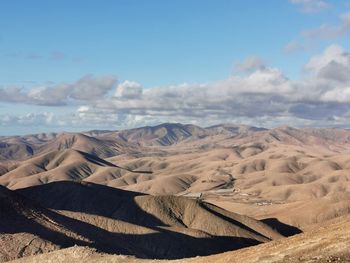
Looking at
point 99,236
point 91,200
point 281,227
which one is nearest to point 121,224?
point 99,236

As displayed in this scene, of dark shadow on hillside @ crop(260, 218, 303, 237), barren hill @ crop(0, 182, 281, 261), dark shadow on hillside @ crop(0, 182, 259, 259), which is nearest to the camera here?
dark shadow on hillside @ crop(0, 182, 259, 259)

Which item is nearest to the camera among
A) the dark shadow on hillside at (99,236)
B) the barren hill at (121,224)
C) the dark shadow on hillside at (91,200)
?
the dark shadow on hillside at (99,236)

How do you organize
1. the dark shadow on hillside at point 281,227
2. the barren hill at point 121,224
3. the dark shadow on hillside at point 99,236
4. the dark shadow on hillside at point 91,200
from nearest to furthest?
the dark shadow on hillside at point 99,236
the barren hill at point 121,224
the dark shadow on hillside at point 91,200
the dark shadow on hillside at point 281,227

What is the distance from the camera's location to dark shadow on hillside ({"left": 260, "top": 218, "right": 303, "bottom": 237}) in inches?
6814

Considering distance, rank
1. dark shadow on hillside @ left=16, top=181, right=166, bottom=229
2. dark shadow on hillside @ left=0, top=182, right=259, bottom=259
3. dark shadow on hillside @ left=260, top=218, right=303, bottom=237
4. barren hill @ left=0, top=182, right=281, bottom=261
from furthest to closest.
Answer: dark shadow on hillside @ left=260, top=218, right=303, bottom=237 < dark shadow on hillside @ left=16, top=181, right=166, bottom=229 < barren hill @ left=0, top=182, right=281, bottom=261 < dark shadow on hillside @ left=0, top=182, right=259, bottom=259

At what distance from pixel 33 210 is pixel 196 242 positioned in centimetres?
4273

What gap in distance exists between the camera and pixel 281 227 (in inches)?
7042

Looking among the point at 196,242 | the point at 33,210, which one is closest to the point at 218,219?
the point at 196,242

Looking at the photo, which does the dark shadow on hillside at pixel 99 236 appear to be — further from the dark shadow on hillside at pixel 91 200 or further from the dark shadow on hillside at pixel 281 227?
the dark shadow on hillside at pixel 281 227

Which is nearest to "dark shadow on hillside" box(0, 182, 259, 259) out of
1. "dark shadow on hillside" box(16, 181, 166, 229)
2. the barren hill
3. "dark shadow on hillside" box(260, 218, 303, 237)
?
the barren hill

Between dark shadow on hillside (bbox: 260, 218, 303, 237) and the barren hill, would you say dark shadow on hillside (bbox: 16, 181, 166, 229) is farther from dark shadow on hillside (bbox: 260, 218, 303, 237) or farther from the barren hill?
dark shadow on hillside (bbox: 260, 218, 303, 237)

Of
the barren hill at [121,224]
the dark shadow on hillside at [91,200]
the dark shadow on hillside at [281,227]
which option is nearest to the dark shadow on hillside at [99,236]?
the barren hill at [121,224]

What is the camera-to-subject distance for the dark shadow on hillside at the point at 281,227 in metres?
173

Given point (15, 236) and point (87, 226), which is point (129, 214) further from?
point (15, 236)
